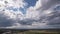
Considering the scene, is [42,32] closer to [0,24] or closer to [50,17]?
[50,17]

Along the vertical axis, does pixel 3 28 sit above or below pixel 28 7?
below

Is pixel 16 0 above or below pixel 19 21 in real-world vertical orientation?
above

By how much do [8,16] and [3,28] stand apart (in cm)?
16

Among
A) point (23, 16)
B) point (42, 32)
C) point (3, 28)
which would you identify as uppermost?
point (23, 16)

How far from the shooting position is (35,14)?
5.75 ft

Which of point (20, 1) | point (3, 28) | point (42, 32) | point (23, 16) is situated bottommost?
point (42, 32)

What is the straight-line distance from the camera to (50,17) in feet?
5.69

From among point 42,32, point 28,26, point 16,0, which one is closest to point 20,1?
point 16,0

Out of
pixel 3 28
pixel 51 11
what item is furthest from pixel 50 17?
pixel 3 28

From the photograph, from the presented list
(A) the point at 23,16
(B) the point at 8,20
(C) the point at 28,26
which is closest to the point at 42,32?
(C) the point at 28,26

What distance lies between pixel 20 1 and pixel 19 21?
26cm

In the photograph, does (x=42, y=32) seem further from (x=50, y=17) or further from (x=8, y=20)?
(x=8, y=20)

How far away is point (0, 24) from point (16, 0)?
369 mm

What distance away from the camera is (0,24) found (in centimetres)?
176
